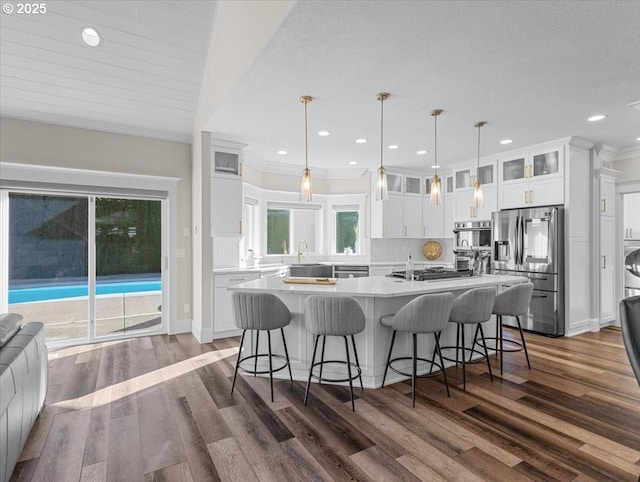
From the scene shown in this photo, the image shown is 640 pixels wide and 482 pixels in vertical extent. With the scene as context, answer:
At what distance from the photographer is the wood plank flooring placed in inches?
78.4

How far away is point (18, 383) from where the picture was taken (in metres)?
1.88

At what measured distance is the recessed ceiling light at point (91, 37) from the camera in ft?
10.6

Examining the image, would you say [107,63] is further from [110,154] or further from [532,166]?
[532,166]

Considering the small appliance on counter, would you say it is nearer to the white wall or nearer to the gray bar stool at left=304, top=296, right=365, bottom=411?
the gray bar stool at left=304, top=296, right=365, bottom=411

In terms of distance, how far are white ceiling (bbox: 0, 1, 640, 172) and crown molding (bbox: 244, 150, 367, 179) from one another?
23.7 inches

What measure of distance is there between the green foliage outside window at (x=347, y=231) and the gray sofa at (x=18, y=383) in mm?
4942

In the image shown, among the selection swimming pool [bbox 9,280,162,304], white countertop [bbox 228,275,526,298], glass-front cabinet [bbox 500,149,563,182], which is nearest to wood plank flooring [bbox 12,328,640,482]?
white countertop [bbox 228,275,526,298]

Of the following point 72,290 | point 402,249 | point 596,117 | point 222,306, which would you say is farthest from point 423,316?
point 402,249

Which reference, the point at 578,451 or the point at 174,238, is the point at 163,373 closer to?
the point at 174,238

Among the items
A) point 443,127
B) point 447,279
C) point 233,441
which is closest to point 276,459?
point 233,441

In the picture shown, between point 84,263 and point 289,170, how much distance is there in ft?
11.3

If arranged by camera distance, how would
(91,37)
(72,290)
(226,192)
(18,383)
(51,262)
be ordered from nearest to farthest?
(18,383) < (91,37) < (51,262) < (72,290) < (226,192)

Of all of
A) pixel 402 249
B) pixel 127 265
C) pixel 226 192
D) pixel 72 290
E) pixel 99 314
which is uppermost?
pixel 226 192

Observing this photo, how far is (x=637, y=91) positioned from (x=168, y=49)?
14.7ft
